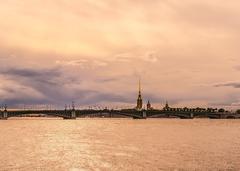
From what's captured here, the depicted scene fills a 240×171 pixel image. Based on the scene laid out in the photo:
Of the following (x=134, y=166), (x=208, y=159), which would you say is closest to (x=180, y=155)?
(x=208, y=159)

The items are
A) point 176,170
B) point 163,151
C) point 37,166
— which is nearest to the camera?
point 176,170

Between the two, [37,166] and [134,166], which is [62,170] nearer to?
[37,166]

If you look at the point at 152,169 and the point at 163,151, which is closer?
the point at 152,169

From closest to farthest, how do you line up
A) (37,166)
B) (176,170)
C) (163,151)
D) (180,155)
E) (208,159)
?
(176,170), (37,166), (208,159), (180,155), (163,151)

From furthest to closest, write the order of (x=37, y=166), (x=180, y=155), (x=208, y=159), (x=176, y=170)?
(x=180, y=155)
(x=208, y=159)
(x=37, y=166)
(x=176, y=170)

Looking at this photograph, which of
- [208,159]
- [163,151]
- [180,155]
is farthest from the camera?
[163,151]

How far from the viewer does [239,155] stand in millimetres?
69625

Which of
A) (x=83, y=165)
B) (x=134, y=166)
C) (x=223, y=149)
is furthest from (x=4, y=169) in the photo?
(x=223, y=149)

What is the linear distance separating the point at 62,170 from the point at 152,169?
10019 millimetres

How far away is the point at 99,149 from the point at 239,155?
22711 millimetres

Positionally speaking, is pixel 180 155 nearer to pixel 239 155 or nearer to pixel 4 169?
pixel 239 155

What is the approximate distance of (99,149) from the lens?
7994 centimetres

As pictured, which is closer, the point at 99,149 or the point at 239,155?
the point at 239,155

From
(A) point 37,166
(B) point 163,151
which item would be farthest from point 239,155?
(A) point 37,166
